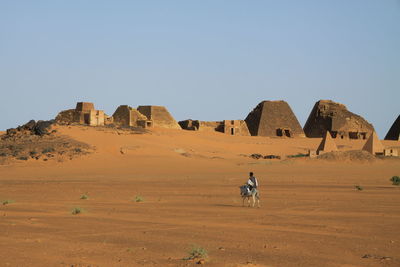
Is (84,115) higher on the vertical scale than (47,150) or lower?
higher

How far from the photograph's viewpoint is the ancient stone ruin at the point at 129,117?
192ft

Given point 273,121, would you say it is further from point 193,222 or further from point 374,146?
point 193,222

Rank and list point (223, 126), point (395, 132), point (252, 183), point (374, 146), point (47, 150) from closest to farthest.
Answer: point (252, 183) → point (47, 150) → point (374, 146) → point (223, 126) → point (395, 132)

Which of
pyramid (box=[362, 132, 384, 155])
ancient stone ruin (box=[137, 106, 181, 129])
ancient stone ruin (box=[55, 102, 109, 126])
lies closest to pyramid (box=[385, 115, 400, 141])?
ancient stone ruin (box=[137, 106, 181, 129])

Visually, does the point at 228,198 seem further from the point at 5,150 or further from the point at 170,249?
the point at 5,150

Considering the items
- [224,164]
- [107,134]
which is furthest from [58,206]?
[107,134]

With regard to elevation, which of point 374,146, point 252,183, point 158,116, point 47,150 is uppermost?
point 158,116

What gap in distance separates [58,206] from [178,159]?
69.6 ft

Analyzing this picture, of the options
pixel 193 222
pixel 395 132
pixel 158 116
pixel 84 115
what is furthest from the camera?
pixel 395 132

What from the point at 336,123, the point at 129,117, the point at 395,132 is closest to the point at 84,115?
the point at 129,117

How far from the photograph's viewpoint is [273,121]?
254 feet

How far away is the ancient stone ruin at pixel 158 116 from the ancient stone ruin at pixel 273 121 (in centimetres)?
1452

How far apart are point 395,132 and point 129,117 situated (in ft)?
118

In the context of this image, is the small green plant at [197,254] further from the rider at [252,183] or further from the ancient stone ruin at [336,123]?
the ancient stone ruin at [336,123]
